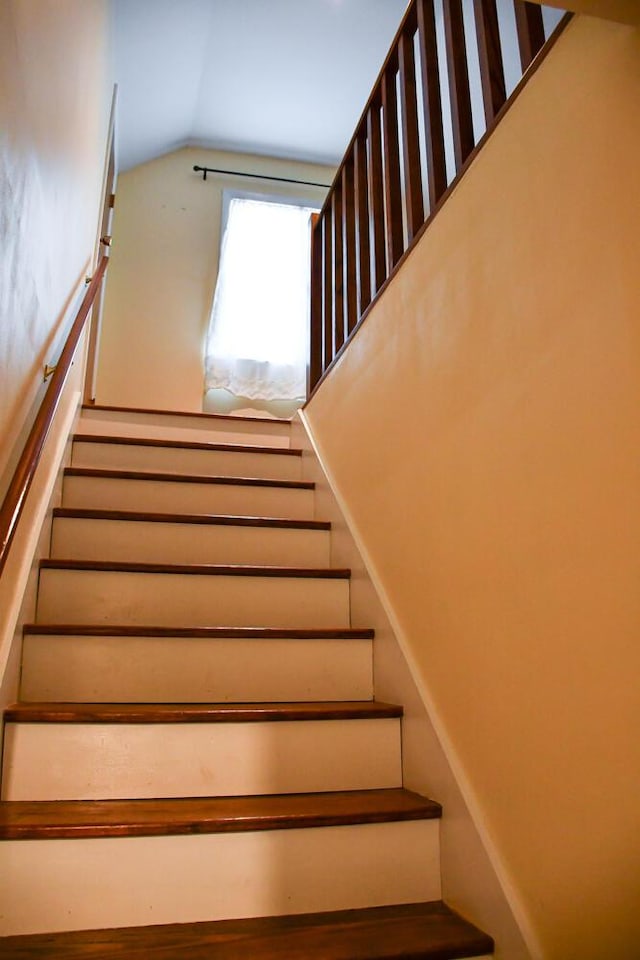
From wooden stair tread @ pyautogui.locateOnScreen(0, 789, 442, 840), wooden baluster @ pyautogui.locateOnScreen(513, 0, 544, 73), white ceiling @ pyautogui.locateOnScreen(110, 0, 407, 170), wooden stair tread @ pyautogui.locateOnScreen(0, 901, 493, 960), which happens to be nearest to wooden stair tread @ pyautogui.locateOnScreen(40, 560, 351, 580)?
wooden stair tread @ pyautogui.locateOnScreen(0, 789, 442, 840)

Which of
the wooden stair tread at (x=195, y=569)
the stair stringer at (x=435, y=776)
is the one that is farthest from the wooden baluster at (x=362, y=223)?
the wooden stair tread at (x=195, y=569)

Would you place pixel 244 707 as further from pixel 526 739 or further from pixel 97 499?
pixel 97 499

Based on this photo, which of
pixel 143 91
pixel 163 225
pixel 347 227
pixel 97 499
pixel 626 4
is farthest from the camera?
pixel 163 225

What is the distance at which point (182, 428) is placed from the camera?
3.08m

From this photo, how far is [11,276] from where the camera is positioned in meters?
1.28

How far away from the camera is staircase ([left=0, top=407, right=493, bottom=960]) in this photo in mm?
1158

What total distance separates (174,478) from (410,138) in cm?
142

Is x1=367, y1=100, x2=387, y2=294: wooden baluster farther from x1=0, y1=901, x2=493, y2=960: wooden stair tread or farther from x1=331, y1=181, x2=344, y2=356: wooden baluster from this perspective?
x1=0, y1=901, x2=493, y2=960: wooden stair tread

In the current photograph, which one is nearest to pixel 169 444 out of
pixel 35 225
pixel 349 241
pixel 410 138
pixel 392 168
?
pixel 349 241

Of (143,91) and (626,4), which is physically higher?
(143,91)

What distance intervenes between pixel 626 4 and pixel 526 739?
114cm

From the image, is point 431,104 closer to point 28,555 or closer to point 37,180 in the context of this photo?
point 37,180

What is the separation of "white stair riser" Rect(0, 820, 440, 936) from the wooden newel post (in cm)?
203

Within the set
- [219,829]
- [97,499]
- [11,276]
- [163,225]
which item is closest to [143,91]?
[163,225]
